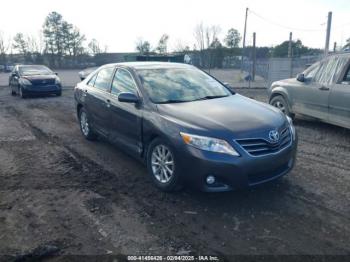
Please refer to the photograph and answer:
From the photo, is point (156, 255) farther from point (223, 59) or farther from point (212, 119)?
point (223, 59)

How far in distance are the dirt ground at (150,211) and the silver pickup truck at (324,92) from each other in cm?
120

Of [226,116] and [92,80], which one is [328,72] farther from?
[92,80]

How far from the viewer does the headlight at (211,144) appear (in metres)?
3.45

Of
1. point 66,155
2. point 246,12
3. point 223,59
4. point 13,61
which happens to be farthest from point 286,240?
point 13,61

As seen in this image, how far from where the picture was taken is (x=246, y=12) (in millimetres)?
31203

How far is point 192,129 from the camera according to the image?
359 centimetres

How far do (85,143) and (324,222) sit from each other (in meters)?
4.67

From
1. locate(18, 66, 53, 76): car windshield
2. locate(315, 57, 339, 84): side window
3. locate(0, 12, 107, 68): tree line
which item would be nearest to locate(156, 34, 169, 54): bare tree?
locate(0, 12, 107, 68): tree line

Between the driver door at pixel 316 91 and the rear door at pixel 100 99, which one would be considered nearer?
the rear door at pixel 100 99

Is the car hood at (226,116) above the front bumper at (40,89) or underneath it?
above

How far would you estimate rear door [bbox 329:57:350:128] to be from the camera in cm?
616

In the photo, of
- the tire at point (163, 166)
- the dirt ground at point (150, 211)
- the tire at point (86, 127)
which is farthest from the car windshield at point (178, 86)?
the tire at point (86, 127)

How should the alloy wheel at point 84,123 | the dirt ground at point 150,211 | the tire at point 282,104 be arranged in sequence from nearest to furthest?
1. the dirt ground at point 150,211
2. the alloy wheel at point 84,123
3. the tire at point 282,104

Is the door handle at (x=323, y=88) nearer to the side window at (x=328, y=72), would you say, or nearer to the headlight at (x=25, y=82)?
the side window at (x=328, y=72)
